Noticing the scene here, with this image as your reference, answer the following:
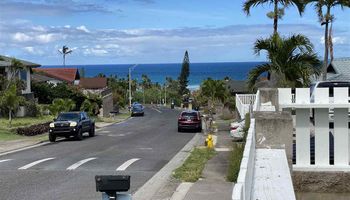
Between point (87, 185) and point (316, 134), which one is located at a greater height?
point (316, 134)

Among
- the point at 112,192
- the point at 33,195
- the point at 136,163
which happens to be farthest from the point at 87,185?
the point at 112,192

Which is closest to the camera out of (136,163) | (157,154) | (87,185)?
(87,185)

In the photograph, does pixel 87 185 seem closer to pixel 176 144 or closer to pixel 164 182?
pixel 164 182

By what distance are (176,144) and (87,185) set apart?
14.2 meters

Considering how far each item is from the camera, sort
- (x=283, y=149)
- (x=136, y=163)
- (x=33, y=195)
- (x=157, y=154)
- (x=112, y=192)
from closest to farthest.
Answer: (x=112, y=192) → (x=283, y=149) → (x=33, y=195) → (x=136, y=163) → (x=157, y=154)

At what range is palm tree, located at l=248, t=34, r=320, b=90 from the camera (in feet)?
53.8

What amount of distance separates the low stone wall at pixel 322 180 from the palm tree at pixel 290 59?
22.1 feet

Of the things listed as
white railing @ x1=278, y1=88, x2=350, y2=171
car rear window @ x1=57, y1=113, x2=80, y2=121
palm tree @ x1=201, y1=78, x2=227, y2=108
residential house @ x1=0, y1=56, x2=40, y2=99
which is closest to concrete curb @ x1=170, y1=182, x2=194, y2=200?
white railing @ x1=278, y1=88, x2=350, y2=171

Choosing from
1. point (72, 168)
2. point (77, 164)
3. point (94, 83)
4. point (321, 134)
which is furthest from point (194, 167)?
Answer: point (94, 83)

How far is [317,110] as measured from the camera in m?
9.64

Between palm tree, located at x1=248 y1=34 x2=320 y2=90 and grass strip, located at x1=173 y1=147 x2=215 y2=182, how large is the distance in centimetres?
334

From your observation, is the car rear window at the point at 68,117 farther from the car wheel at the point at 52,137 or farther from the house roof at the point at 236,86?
the house roof at the point at 236,86

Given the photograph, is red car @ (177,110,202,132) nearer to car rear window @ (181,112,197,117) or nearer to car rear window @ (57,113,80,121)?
car rear window @ (181,112,197,117)

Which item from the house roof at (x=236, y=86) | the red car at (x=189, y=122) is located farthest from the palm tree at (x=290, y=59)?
the house roof at (x=236, y=86)
